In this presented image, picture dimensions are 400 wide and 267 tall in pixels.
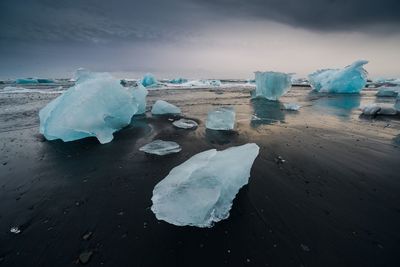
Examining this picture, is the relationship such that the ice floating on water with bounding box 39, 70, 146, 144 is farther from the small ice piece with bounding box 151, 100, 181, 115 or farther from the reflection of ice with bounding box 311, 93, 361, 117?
the reflection of ice with bounding box 311, 93, 361, 117

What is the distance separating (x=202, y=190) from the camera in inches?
91.5

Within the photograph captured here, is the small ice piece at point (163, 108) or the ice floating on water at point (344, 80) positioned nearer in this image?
the small ice piece at point (163, 108)

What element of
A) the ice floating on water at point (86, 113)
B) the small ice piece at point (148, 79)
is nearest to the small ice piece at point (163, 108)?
the ice floating on water at point (86, 113)

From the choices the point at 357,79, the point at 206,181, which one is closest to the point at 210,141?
the point at 206,181

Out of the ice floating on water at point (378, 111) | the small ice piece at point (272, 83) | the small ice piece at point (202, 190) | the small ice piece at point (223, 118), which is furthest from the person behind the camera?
the small ice piece at point (272, 83)

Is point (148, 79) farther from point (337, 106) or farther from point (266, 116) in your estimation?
point (266, 116)

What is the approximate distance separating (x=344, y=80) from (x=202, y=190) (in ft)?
77.7

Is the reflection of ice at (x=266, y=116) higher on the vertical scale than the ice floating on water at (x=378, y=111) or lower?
lower

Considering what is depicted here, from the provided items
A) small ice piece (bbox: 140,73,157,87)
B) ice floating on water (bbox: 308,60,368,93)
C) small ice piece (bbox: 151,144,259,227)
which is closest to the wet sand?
small ice piece (bbox: 151,144,259,227)

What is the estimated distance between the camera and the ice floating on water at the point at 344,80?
19119 mm

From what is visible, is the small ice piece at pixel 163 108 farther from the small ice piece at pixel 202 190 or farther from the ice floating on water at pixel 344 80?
the ice floating on water at pixel 344 80

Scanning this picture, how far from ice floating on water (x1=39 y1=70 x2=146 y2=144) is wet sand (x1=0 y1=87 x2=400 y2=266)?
19.0 inches

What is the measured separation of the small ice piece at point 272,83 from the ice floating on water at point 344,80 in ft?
24.9

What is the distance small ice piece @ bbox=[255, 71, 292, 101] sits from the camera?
1488cm
